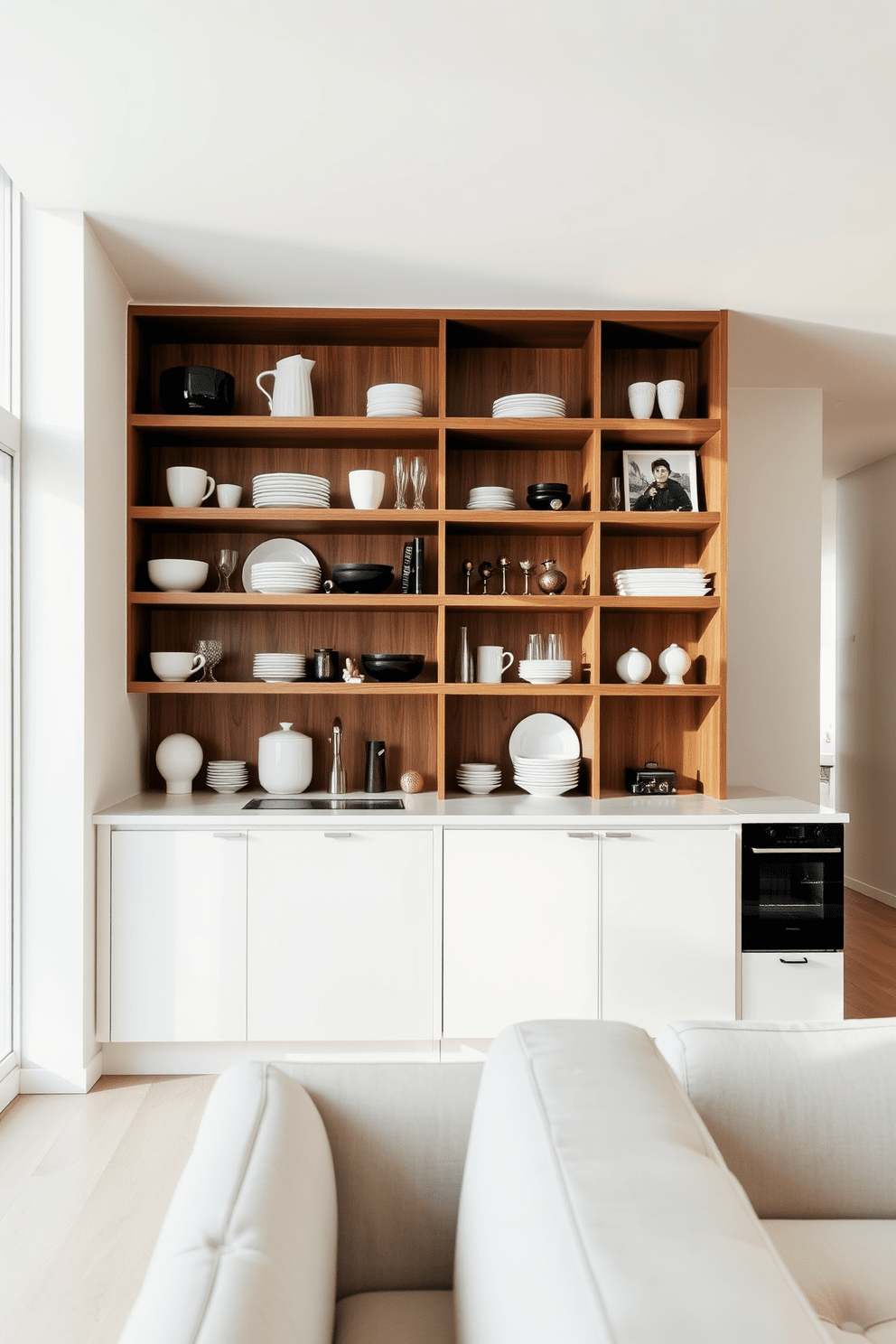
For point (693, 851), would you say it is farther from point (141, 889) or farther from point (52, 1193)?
point (52, 1193)

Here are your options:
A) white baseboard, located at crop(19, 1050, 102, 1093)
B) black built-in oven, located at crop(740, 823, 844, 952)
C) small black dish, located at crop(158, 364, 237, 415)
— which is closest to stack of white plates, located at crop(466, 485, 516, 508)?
small black dish, located at crop(158, 364, 237, 415)

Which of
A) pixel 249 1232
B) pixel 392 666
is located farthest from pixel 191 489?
pixel 249 1232

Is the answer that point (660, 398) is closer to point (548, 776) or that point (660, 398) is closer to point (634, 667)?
point (634, 667)

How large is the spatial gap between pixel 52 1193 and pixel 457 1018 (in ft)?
4.18

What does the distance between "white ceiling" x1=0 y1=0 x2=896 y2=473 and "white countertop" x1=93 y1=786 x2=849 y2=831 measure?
1.82 metres

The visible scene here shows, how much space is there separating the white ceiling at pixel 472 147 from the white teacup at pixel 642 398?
300mm

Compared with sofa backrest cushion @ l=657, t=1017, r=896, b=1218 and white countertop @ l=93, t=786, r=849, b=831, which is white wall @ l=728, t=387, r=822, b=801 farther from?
sofa backrest cushion @ l=657, t=1017, r=896, b=1218

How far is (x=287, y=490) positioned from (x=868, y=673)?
161 inches

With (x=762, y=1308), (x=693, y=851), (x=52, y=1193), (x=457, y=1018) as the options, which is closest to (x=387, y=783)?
(x=457, y=1018)

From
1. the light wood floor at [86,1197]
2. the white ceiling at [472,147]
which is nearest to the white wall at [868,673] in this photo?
the white ceiling at [472,147]

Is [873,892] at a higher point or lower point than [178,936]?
lower

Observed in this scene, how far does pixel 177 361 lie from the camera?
3.80 meters

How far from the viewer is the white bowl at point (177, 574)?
11.5 feet

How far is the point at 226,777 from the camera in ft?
12.0
